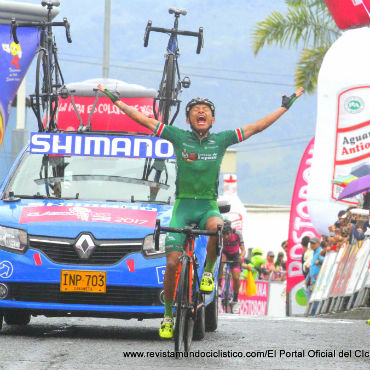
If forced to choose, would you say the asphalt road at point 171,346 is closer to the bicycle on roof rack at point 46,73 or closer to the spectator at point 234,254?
the bicycle on roof rack at point 46,73

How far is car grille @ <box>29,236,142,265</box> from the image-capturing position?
35.8 ft

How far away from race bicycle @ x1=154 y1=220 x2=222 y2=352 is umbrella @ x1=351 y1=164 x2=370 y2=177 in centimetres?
1251

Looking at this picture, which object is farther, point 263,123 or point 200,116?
point 263,123

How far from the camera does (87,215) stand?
442 inches

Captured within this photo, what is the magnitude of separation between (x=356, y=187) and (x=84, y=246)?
1118cm

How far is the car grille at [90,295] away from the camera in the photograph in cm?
1089

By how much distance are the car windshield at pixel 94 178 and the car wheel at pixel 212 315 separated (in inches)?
44.3

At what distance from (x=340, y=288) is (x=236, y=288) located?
339cm

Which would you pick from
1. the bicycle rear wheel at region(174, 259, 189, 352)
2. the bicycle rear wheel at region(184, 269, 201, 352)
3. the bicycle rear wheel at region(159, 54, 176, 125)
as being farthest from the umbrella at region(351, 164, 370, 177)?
the bicycle rear wheel at region(174, 259, 189, 352)

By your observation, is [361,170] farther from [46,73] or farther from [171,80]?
[46,73]

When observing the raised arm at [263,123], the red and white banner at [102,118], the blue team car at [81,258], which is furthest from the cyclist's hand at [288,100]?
the red and white banner at [102,118]

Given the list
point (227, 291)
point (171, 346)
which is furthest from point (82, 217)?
point (227, 291)

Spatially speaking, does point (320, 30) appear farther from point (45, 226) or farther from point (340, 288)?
point (45, 226)

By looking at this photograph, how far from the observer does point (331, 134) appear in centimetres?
2370
